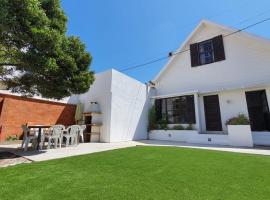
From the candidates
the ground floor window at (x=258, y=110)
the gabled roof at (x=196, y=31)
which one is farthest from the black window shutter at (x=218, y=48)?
the ground floor window at (x=258, y=110)

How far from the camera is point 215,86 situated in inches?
476

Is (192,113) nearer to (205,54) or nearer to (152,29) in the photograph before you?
(205,54)

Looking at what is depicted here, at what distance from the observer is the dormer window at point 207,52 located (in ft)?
40.7

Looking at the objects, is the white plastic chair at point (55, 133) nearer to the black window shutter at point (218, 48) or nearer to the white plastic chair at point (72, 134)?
the white plastic chair at point (72, 134)

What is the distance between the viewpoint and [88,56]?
734cm

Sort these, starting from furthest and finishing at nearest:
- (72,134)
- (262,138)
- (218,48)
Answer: (218,48) → (262,138) → (72,134)

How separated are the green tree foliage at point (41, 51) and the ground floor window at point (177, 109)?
25.7ft

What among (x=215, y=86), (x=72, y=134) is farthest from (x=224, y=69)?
(x=72, y=134)

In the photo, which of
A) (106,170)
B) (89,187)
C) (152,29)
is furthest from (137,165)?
(152,29)

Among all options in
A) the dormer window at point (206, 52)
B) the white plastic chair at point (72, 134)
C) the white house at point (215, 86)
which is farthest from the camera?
the dormer window at point (206, 52)

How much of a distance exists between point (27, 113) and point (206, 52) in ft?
44.5

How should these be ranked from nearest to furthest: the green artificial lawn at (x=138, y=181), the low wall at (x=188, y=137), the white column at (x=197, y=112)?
1. the green artificial lawn at (x=138, y=181)
2. the low wall at (x=188, y=137)
3. the white column at (x=197, y=112)

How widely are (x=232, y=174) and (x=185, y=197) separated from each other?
171 centimetres

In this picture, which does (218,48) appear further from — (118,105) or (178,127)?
(118,105)
